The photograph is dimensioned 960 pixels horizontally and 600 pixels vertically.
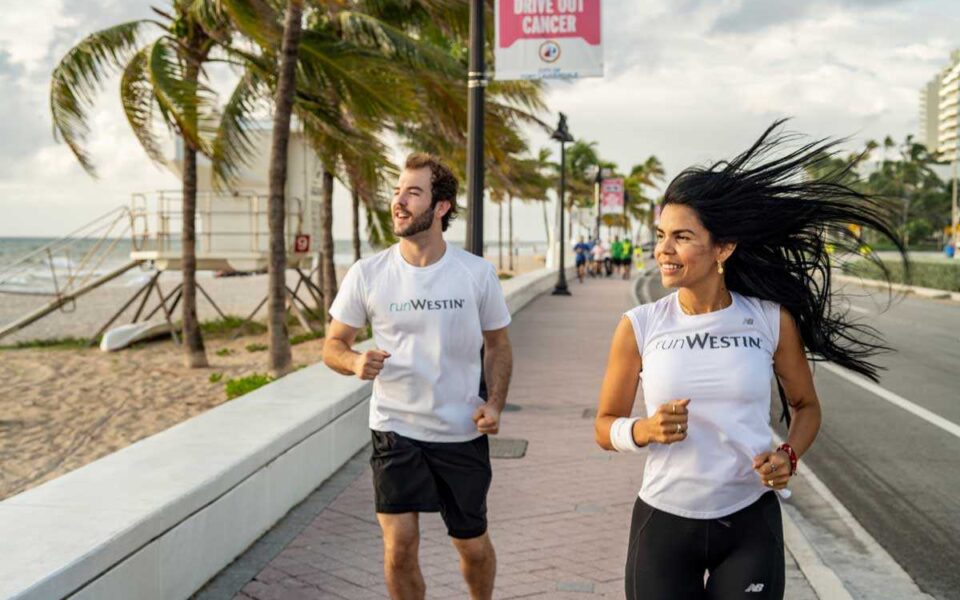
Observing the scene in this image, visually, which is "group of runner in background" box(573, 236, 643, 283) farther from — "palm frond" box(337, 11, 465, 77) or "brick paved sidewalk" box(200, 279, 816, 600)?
"brick paved sidewalk" box(200, 279, 816, 600)

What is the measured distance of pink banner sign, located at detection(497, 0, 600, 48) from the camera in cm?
970

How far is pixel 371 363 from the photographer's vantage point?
11.8 feet

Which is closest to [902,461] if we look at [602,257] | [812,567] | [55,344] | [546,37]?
[812,567]

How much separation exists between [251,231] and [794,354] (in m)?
19.0

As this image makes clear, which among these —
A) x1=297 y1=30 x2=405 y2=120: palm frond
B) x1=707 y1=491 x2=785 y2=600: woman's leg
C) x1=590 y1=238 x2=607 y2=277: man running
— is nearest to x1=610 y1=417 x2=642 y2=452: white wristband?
x1=707 y1=491 x2=785 y2=600: woman's leg

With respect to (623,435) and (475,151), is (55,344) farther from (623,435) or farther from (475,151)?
(623,435)

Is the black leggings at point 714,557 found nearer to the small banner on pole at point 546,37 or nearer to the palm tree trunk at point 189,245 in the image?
the small banner on pole at point 546,37

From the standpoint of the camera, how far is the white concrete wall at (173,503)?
3.61 m

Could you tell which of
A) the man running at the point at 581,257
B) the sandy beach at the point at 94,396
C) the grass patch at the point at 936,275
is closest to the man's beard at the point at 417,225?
the sandy beach at the point at 94,396

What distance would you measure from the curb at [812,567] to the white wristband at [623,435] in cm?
238

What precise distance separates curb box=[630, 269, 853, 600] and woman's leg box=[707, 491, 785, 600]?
7.09 feet

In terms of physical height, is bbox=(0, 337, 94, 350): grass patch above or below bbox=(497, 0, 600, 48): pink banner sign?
below

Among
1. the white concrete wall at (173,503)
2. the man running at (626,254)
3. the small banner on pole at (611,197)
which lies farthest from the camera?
the small banner on pole at (611,197)

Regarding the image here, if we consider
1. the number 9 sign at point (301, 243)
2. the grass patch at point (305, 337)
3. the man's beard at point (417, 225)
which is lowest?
the grass patch at point (305, 337)
